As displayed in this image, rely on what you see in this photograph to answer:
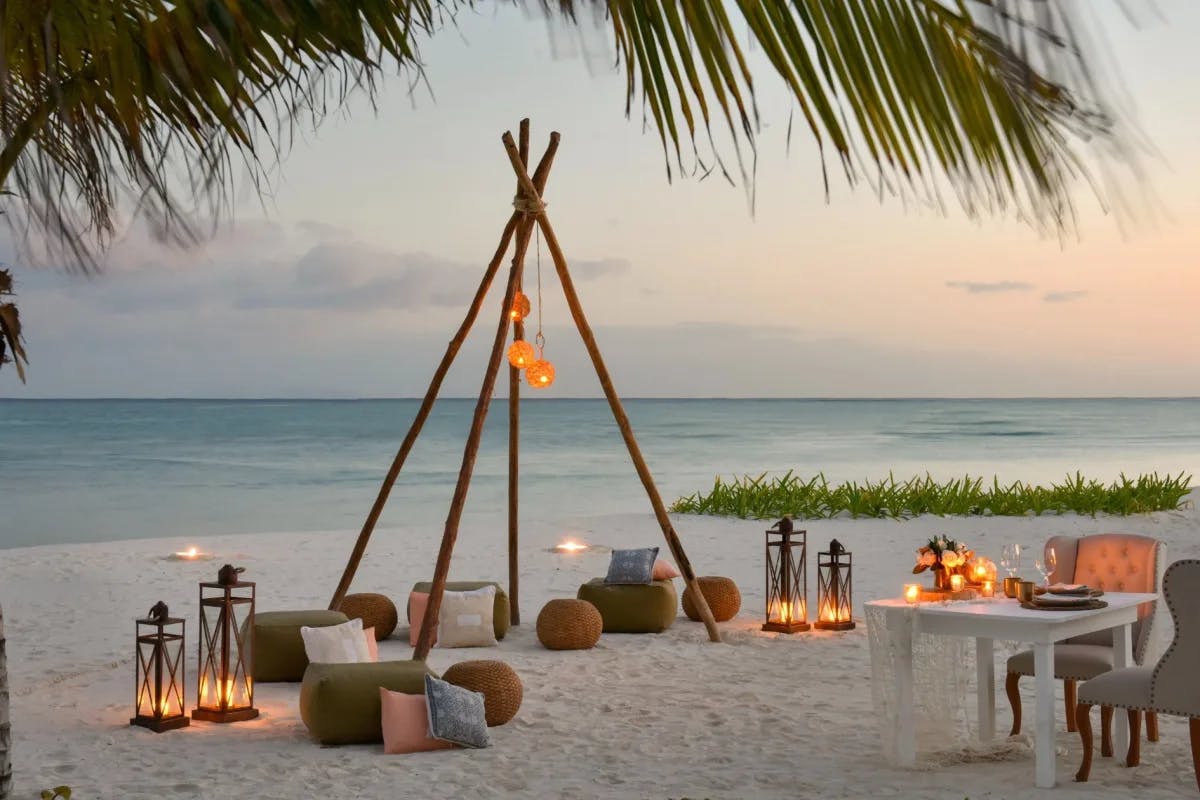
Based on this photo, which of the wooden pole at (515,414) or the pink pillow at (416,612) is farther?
the pink pillow at (416,612)

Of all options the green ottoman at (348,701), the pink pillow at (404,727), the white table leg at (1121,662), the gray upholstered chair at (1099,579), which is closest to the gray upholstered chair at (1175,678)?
the white table leg at (1121,662)

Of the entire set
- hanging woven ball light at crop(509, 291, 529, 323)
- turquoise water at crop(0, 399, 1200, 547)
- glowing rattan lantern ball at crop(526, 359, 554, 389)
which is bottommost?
turquoise water at crop(0, 399, 1200, 547)

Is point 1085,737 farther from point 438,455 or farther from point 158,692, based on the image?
point 438,455

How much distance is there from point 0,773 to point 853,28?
242cm

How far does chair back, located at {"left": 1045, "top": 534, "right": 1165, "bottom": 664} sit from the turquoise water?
17193 millimetres

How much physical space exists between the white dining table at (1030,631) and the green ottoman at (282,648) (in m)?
2.84

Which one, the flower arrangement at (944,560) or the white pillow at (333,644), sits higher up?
the flower arrangement at (944,560)

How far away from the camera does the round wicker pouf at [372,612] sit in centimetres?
723

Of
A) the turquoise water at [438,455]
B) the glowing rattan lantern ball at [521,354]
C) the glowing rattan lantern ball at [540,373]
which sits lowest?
the turquoise water at [438,455]

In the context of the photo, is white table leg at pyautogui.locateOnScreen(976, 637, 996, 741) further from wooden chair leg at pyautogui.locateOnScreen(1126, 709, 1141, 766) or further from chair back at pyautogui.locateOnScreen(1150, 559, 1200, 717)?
chair back at pyautogui.locateOnScreen(1150, 559, 1200, 717)

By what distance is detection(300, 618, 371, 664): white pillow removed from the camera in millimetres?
5699

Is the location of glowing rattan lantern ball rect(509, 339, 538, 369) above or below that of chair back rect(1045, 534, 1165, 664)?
above

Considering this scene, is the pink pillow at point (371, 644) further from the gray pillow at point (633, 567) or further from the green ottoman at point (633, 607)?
the gray pillow at point (633, 567)

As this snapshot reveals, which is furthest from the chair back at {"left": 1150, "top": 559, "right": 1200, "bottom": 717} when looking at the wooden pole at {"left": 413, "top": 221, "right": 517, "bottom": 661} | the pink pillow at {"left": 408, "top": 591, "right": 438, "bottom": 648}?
the pink pillow at {"left": 408, "top": 591, "right": 438, "bottom": 648}
